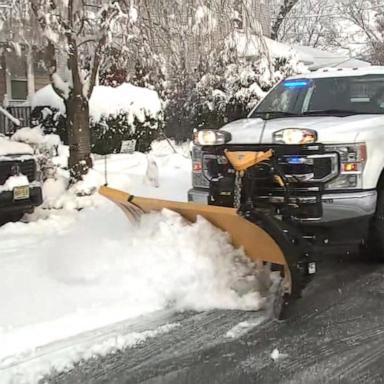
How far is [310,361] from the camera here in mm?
4203

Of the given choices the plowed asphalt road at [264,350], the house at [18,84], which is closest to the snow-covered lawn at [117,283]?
the plowed asphalt road at [264,350]

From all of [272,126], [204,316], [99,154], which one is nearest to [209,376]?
[204,316]

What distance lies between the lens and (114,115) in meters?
14.1

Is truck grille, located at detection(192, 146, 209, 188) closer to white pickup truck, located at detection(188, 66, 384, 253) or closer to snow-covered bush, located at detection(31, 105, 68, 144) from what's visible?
white pickup truck, located at detection(188, 66, 384, 253)

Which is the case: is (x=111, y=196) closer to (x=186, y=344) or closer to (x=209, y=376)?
(x=186, y=344)

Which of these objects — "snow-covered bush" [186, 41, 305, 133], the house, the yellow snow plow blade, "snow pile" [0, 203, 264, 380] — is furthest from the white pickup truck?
the house

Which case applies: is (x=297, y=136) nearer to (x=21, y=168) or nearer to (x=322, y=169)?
(x=322, y=169)

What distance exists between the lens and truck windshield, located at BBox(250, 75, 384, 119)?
21.6 ft

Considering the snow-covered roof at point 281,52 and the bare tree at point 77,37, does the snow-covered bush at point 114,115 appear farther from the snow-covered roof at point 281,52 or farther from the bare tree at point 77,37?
the bare tree at point 77,37

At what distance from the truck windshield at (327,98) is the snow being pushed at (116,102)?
280 inches

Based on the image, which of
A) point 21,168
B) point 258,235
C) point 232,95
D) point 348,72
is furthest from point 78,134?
point 232,95

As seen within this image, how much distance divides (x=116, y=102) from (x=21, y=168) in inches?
252

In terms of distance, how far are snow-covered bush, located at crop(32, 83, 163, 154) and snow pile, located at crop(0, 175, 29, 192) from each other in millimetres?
5992

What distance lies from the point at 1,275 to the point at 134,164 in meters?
7.12
